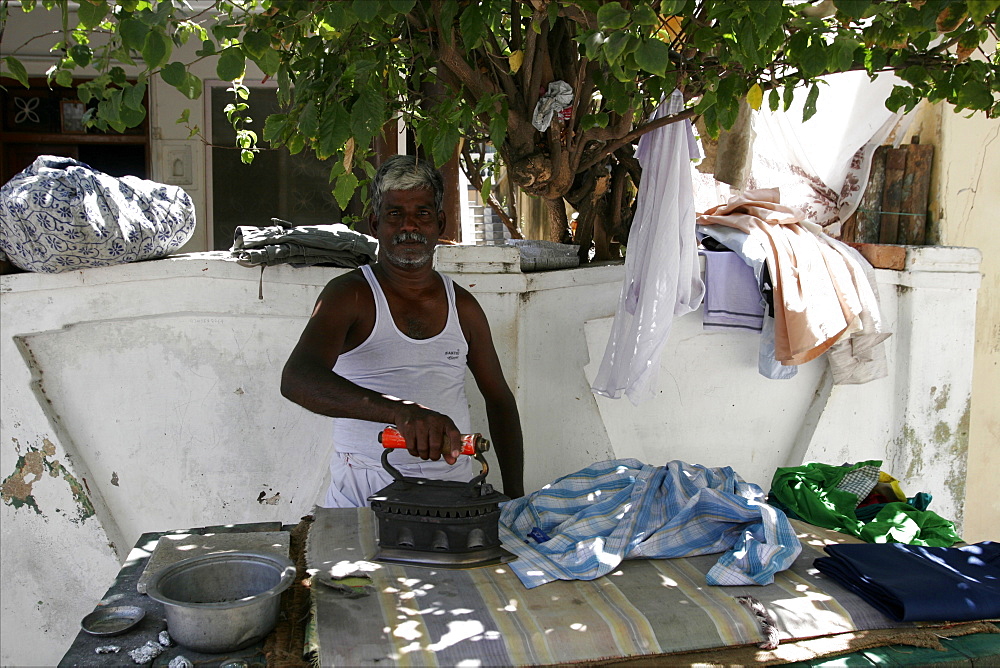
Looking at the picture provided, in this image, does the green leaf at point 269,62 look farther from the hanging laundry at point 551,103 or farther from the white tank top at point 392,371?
the hanging laundry at point 551,103

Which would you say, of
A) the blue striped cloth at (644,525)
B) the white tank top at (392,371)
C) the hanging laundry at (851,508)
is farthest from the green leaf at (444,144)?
the hanging laundry at (851,508)

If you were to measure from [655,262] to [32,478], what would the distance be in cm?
259

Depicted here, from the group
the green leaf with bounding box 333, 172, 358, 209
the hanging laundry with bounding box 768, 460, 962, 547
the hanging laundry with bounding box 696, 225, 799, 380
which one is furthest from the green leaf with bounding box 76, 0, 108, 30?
the hanging laundry with bounding box 696, 225, 799, 380

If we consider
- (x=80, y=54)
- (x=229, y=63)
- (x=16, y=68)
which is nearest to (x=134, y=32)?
(x=229, y=63)

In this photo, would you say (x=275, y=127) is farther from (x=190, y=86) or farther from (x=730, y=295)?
(x=730, y=295)

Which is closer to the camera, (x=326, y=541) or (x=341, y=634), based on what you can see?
(x=341, y=634)

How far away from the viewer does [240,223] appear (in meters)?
6.15

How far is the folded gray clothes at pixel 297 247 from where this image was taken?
3326 millimetres

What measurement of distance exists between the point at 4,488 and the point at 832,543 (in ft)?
10.1

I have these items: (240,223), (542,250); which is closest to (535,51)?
(542,250)

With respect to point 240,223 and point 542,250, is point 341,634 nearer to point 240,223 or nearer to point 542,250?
point 542,250

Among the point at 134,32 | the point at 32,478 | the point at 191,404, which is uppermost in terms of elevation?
the point at 134,32

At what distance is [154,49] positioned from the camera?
1784mm

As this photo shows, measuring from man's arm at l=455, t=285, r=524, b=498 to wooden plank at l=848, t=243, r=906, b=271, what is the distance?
1.92 metres
